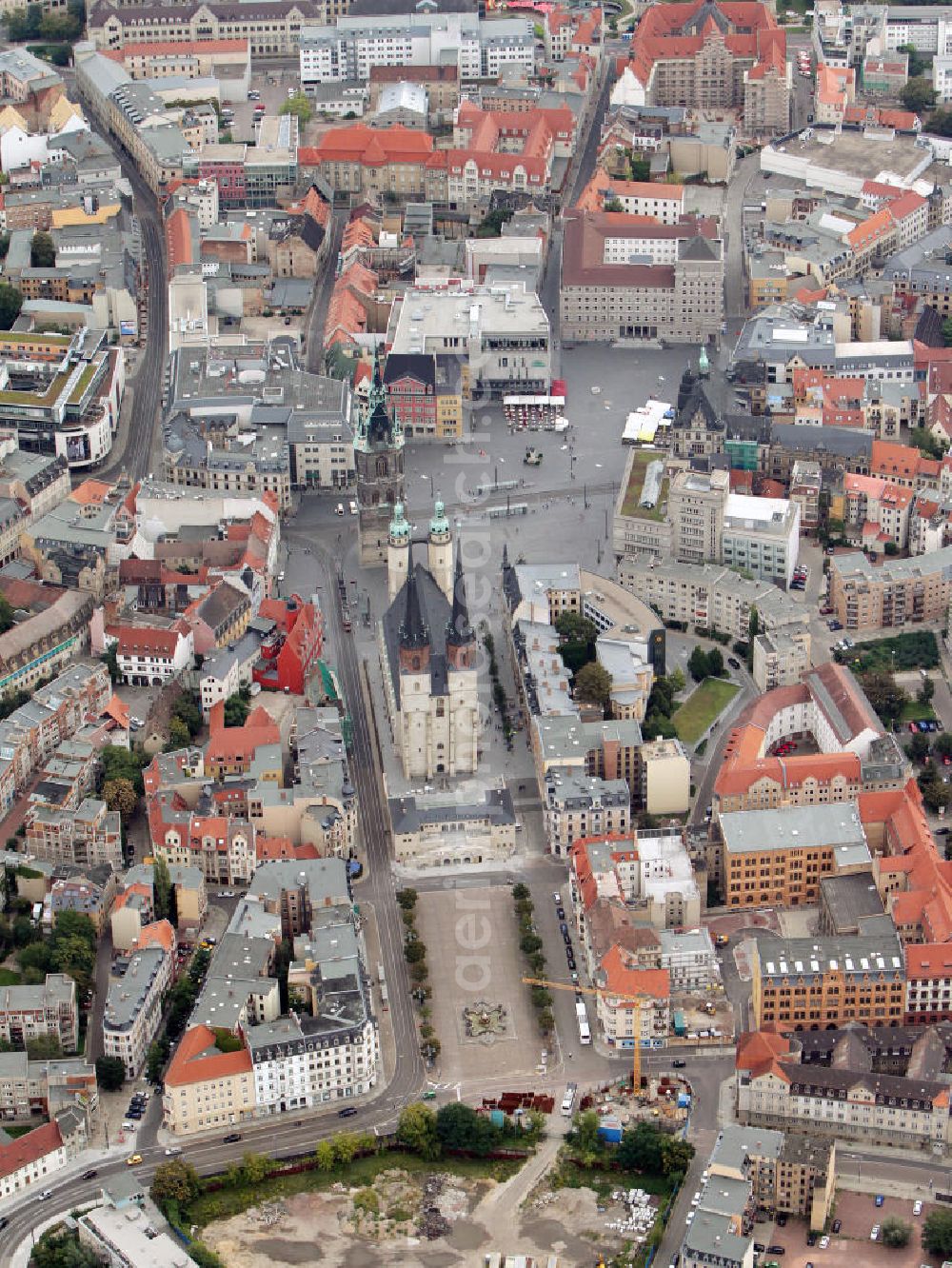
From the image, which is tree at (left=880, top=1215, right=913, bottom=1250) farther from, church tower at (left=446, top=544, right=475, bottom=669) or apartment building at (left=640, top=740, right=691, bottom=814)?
church tower at (left=446, top=544, right=475, bottom=669)

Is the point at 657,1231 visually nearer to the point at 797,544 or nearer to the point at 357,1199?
the point at 357,1199

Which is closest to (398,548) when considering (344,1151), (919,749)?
(919,749)

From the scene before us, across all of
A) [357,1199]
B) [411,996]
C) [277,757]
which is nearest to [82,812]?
[277,757]

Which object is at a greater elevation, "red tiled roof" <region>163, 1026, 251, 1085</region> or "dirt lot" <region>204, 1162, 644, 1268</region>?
"red tiled roof" <region>163, 1026, 251, 1085</region>

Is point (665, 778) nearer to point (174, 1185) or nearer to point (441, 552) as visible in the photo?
point (441, 552)

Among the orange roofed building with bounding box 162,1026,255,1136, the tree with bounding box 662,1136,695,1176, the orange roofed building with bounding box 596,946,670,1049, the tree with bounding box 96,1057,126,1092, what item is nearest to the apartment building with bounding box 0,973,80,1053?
the tree with bounding box 96,1057,126,1092

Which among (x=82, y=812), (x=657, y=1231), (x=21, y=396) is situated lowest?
(x=657, y=1231)
